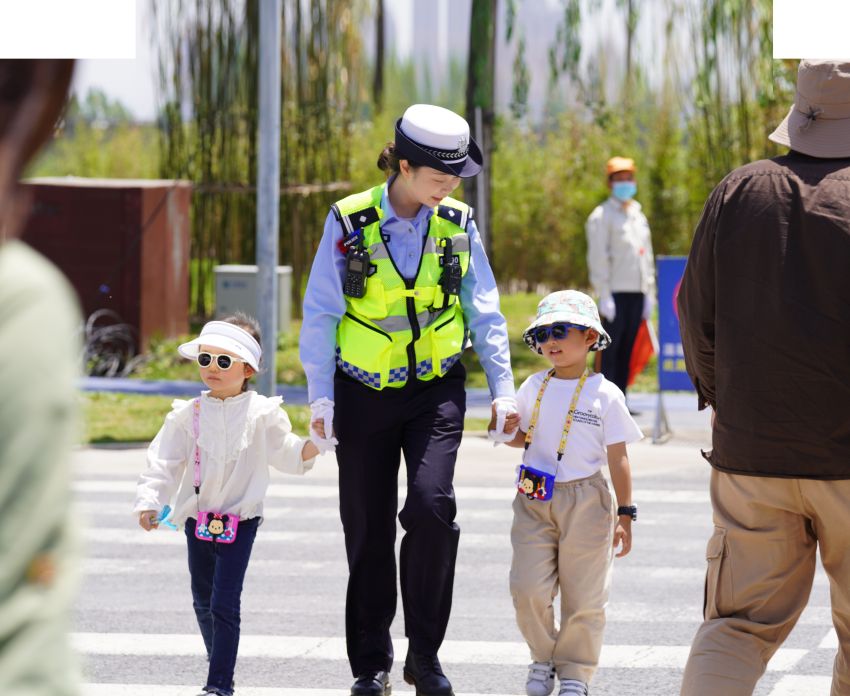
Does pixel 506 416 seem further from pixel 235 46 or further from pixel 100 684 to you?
pixel 235 46

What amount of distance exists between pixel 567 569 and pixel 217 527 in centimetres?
110

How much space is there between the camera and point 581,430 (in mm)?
5223

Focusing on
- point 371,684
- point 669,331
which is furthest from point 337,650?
point 669,331

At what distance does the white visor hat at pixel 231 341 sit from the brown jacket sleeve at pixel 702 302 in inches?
61.7

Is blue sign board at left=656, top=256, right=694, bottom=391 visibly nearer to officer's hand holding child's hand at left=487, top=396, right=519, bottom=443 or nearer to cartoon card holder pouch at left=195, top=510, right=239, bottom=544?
officer's hand holding child's hand at left=487, top=396, right=519, bottom=443

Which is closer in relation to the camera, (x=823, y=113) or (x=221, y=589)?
(x=823, y=113)

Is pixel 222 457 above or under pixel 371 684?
above

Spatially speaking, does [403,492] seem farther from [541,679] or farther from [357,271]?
[357,271]

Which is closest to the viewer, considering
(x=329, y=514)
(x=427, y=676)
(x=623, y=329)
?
(x=427, y=676)

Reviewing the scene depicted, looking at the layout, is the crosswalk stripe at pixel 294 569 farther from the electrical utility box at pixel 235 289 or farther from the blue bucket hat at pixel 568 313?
the electrical utility box at pixel 235 289

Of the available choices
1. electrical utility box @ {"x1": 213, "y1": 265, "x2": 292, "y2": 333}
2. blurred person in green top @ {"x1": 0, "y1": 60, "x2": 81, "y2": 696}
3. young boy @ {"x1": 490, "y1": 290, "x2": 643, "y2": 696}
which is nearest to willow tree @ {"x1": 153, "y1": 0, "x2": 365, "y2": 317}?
electrical utility box @ {"x1": 213, "y1": 265, "x2": 292, "y2": 333}

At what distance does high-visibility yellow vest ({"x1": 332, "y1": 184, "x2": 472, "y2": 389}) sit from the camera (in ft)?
16.6

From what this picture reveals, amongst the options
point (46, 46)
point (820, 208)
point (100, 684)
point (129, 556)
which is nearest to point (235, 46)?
point (129, 556)

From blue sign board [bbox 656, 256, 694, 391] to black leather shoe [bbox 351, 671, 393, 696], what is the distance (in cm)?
660
